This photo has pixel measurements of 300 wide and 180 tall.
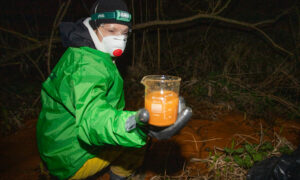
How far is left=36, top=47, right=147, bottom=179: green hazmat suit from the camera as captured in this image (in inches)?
47.8

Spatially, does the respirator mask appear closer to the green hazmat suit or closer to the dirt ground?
the green hazmat suit

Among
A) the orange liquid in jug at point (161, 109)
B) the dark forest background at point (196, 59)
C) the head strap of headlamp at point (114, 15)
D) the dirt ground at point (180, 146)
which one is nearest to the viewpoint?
the orange liquid in jug at point (161, 109)

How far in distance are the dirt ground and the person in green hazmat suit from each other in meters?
0.76

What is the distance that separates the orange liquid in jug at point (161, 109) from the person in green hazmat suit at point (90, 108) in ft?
0.20

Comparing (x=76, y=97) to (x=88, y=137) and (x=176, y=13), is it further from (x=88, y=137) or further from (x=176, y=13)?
(x=176, y=13)

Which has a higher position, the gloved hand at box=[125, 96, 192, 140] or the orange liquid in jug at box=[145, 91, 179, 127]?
the orange liquid in jug at box=[145, 91, 179, 127]

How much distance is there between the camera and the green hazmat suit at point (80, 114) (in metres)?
1.21

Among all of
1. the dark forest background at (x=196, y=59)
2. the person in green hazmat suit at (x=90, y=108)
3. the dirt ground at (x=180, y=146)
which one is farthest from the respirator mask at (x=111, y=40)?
the dark forest background at (x=196, y=59)

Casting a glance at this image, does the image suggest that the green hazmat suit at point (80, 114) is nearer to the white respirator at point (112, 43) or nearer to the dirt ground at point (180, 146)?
the white respirator at point (112, 43)

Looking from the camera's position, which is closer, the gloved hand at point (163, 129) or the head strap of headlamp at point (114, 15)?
the gloved hand at point (163, 129)

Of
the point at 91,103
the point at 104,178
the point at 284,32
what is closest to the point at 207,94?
the point at 104,178

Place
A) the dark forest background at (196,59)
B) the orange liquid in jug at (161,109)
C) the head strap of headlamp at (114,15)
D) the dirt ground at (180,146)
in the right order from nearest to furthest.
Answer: the orange liquid in jug at (161,109)
the head strap of headlamp at (114,15)
the dirt ground at (180,146)
the dark forest background at (196,59)

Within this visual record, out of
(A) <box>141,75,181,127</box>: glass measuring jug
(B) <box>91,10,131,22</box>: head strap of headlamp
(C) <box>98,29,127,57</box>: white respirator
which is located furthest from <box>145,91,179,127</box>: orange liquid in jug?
(B) <box>91,10,131,22</box>: head strap of headlamp

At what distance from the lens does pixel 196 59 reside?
20.0 ft
